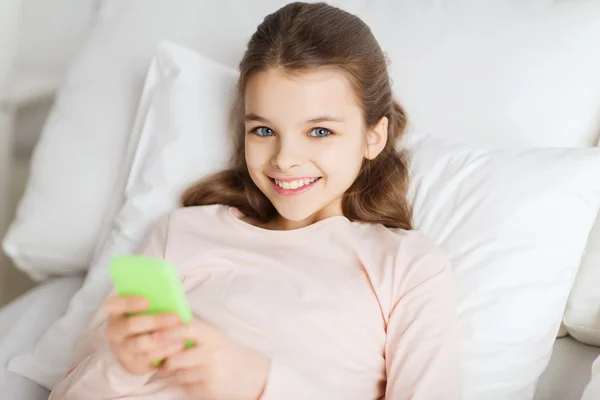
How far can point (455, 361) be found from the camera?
3.01 feet

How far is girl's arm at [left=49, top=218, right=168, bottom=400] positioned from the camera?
2.89 feet

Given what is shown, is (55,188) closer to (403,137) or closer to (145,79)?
(145,79)

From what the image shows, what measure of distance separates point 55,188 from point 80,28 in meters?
0.58

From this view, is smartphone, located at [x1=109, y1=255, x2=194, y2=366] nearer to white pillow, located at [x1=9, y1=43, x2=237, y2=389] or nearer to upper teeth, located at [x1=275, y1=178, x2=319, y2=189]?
upper teeth, located at [x1=275, y1=178, x2=319, y2=189]

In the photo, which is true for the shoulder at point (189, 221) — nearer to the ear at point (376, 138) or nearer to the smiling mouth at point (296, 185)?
the smiling mouth at point (296, 185)

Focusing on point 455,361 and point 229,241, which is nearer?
point 455,361

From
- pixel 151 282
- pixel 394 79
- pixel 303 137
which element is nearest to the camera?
pixel 151 282

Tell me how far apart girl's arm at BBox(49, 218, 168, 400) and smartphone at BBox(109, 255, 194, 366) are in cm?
19

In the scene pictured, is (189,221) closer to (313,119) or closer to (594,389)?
(313,119)

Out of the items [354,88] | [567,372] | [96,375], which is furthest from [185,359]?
[567,372]

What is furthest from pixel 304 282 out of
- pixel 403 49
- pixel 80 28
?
pixel 80 28

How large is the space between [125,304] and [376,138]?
0.51 metres

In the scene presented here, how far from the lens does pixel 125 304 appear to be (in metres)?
0.72

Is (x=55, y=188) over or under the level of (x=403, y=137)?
under
